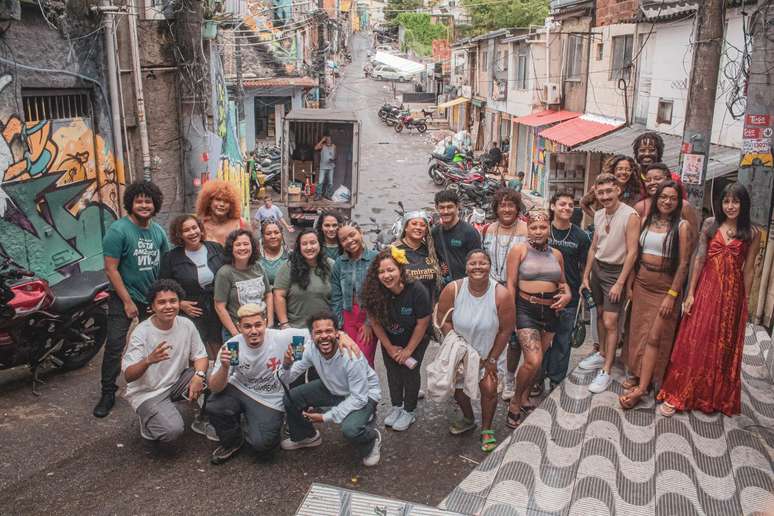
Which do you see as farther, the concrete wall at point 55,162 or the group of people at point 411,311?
the concrete wall at point 55,162

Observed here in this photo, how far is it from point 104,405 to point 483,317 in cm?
310

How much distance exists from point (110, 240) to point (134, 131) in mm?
4640

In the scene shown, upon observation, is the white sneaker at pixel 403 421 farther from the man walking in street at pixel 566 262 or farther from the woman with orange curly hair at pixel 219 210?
the woman with orange curly hair at pixel 219 210

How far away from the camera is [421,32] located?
201 ft

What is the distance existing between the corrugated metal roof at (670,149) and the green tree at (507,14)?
66.8 ft

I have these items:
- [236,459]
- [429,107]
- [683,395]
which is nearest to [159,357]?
[236,459]

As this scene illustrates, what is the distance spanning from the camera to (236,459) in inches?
185

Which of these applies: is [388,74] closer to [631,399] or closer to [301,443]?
[631,399]

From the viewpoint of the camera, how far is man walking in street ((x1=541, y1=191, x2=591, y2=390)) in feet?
17.3

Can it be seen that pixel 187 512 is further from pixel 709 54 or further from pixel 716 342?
pixel 709 54

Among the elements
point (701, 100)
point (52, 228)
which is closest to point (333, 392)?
point (701, 100)

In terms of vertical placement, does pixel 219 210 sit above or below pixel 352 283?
above

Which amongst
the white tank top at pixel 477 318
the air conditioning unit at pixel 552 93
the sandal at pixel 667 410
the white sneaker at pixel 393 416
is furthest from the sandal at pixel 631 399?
the air conditioning unit at pixel 552 93

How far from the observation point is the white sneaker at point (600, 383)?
205 inches
